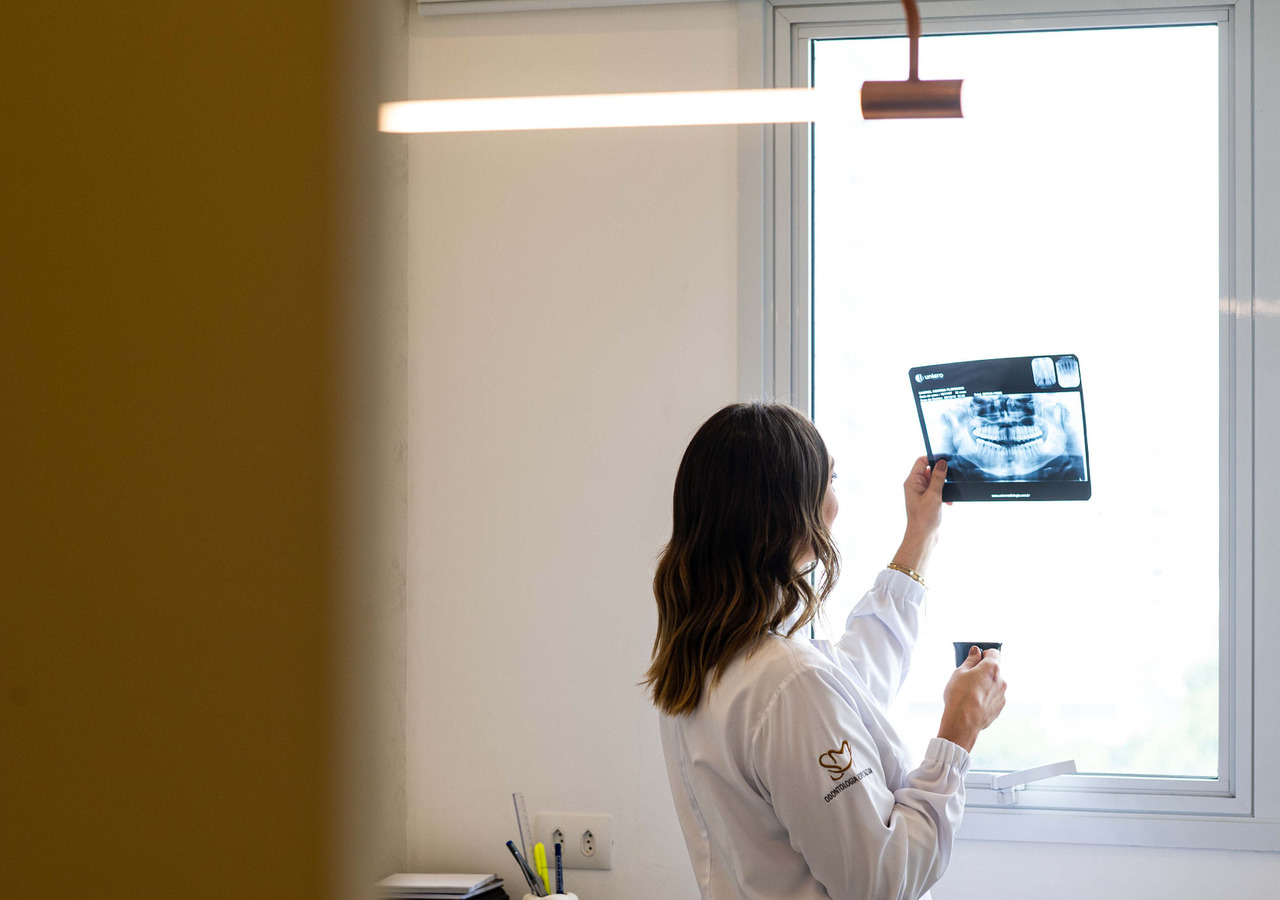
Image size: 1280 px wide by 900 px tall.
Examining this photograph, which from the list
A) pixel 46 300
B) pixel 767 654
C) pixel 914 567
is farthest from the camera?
pixel 914 567

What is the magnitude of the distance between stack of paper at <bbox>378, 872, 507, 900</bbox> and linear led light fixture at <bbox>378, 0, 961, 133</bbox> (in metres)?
1.37

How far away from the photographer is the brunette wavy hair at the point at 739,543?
4.19 ft

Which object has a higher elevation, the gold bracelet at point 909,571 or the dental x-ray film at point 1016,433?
the dental x-ray film at point 1016,433

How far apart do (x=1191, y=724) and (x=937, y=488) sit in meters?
0.67

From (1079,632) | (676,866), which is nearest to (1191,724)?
(1079,632)

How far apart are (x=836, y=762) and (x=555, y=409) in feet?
3.29

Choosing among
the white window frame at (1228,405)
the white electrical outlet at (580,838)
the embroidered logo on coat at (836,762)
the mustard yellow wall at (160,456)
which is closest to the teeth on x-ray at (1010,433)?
the white window frame at (1228,405)

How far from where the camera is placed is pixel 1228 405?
72.9 inches

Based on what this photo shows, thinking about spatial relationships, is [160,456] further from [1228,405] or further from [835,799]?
[1228,405]

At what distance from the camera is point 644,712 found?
1918mm

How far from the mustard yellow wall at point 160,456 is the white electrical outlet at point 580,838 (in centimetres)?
192

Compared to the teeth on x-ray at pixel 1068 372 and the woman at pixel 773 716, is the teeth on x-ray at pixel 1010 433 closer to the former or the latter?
the teeth on x-ray at pixel 1068 372

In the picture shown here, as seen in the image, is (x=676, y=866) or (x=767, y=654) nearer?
(x=767, y=654)

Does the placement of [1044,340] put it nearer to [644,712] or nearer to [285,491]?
[644,712]
